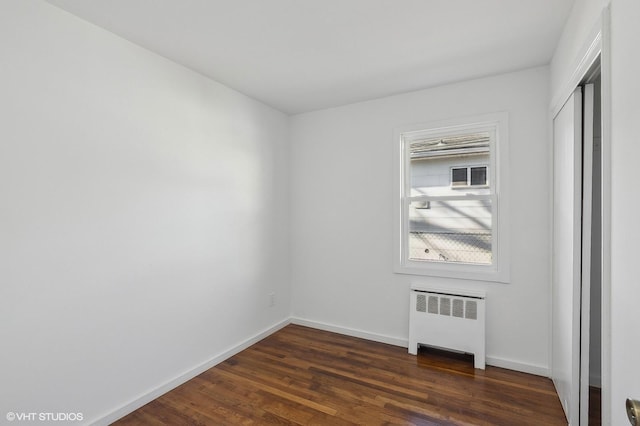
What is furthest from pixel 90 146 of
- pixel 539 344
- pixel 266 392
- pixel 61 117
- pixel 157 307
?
Result: pixel 539 344

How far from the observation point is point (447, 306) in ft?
9.51

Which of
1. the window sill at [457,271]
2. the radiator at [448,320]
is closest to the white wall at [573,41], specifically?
the window sill at [457,271]

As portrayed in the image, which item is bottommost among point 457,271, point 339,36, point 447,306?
point 447,306

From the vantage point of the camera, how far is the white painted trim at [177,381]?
207cm

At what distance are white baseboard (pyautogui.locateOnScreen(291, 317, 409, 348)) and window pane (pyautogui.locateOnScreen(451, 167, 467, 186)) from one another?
1.68 meters

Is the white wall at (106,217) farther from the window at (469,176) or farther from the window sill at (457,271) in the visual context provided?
the window at (469,176)

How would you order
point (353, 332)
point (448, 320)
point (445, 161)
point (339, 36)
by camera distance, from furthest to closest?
point (353, 332) → point (445, 161) → point (448, 320) → point (339, 36)

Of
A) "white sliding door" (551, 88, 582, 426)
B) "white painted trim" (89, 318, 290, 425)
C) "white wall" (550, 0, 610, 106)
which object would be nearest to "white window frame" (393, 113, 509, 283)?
"white sliding door" (551, 88, 582, 426)

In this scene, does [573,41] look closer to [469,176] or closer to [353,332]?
[469,176]

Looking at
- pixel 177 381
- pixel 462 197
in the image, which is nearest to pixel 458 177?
pixel 462 197

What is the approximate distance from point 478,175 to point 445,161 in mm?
339

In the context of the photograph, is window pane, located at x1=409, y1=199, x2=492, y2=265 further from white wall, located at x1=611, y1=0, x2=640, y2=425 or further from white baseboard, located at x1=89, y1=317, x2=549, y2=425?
white wall, located at x1=611, y1=0, x2=640, y2=425

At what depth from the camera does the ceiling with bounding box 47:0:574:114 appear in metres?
1.85

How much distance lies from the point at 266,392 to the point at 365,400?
2.50 ft
